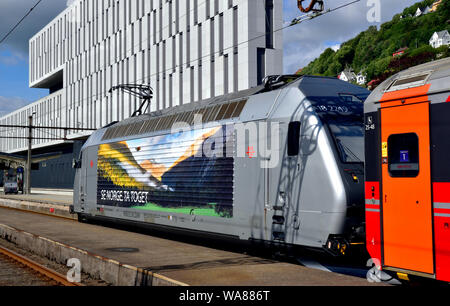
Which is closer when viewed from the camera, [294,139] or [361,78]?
[294,139]

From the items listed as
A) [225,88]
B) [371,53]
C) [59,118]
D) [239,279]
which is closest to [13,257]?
[239,279]

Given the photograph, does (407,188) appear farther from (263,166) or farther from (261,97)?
(261,97)

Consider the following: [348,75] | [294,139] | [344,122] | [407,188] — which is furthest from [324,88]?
[348,75]

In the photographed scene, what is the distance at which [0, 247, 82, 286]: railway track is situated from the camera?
974cm

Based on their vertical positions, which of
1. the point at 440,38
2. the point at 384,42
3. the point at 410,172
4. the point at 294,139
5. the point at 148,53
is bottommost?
the point at 410,172

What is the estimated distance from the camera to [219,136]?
12.0m

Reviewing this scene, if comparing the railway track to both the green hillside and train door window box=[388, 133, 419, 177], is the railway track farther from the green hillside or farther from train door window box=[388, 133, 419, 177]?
the green hillside

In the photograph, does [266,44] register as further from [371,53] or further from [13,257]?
[371,53]

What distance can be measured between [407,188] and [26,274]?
26.6 ft

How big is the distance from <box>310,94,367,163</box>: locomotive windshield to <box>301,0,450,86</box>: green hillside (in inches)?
4302

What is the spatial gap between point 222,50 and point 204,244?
76.0ft

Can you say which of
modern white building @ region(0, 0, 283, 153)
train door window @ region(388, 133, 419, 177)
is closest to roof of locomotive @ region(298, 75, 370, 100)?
train door window @ region(388, 133, 419, 177)

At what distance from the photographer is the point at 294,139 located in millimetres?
9883

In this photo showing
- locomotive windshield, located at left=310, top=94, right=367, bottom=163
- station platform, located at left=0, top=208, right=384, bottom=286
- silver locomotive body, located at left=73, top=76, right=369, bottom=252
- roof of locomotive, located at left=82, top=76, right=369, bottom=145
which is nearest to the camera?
station platform, located at left=0, top=208, right=384, bottom=286
